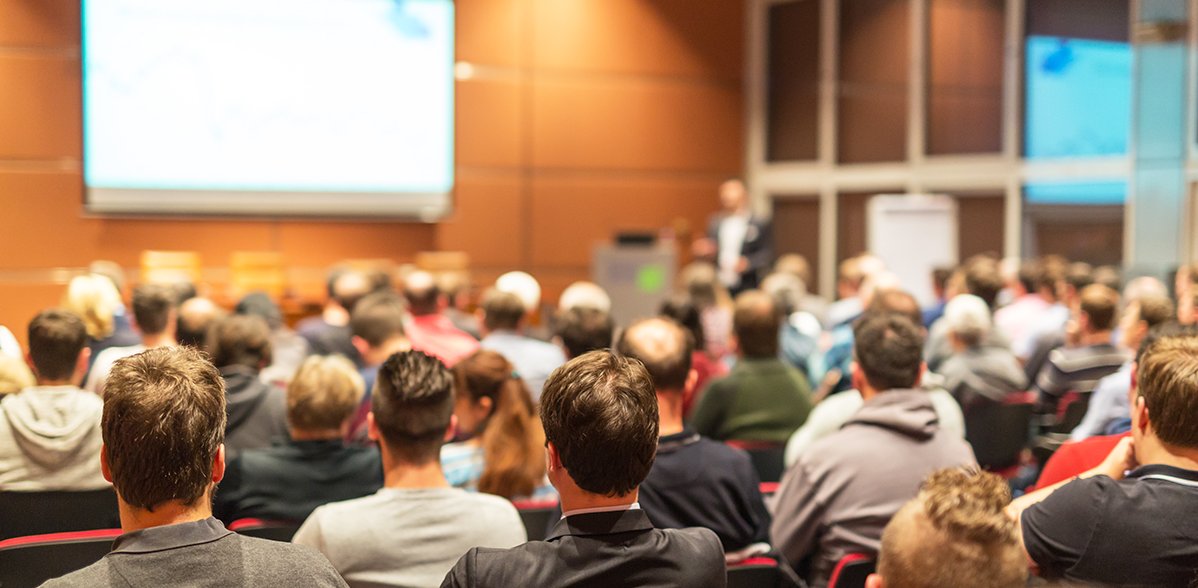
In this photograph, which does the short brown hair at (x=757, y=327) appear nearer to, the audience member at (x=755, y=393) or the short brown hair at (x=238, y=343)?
the audience member at (x=755, y=393)

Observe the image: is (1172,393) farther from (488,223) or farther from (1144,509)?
(488,223)

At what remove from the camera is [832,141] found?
11.0 meters

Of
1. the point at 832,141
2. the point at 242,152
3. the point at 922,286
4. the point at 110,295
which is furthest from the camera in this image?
the point at 832,141

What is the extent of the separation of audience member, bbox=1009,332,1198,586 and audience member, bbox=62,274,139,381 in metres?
3.83

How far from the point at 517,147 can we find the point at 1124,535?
27.5 feet

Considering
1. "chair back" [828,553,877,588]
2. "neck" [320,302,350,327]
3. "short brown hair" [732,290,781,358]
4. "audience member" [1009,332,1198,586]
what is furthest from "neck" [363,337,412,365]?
"audience member" [1009,332,1198,586]

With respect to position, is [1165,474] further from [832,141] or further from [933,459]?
[832,141]

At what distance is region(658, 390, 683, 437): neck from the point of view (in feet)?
10.4

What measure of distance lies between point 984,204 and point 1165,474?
8229mm

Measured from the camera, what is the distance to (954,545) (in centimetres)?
140

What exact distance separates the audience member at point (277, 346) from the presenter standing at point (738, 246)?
190 inches

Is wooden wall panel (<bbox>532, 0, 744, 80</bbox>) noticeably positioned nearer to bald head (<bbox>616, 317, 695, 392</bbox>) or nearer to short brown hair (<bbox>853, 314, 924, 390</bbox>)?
bald head (<bbox>616, 317, 695, 392</bbox>)

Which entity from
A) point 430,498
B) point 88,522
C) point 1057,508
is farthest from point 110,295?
point 1057,508

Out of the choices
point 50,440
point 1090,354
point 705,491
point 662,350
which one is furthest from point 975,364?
point 50,440
